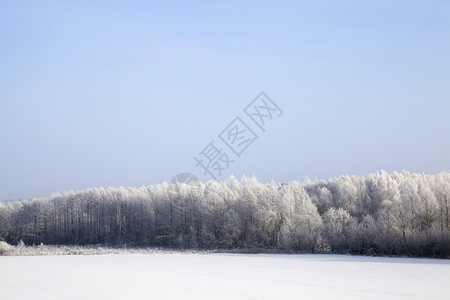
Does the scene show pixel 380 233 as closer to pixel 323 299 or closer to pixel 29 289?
pixel 323 299

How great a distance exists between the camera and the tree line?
1004 inches

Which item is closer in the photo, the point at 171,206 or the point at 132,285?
the point at 132,285

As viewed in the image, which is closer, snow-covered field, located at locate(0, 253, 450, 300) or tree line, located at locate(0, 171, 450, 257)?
snow-covered field, located at locate(0, 253, 450, 300)

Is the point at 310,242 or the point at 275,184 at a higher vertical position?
the point at 275,184

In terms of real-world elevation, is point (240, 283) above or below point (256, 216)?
above

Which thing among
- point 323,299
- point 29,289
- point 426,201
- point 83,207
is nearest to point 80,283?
point 29,289

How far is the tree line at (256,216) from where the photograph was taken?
2550cm

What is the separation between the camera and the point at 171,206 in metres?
50.0

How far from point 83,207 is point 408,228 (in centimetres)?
4533

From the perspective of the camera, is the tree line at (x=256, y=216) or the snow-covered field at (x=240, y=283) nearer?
the snow-covered field at (x=240, y=283)

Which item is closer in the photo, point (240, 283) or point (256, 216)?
point (240, 283)

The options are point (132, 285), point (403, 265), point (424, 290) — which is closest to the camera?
point (424, 290)

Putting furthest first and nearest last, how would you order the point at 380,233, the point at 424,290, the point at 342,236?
1. the point at 342,236
2. the point at 380,233
3. the point at 424,290

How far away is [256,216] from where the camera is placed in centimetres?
3906
